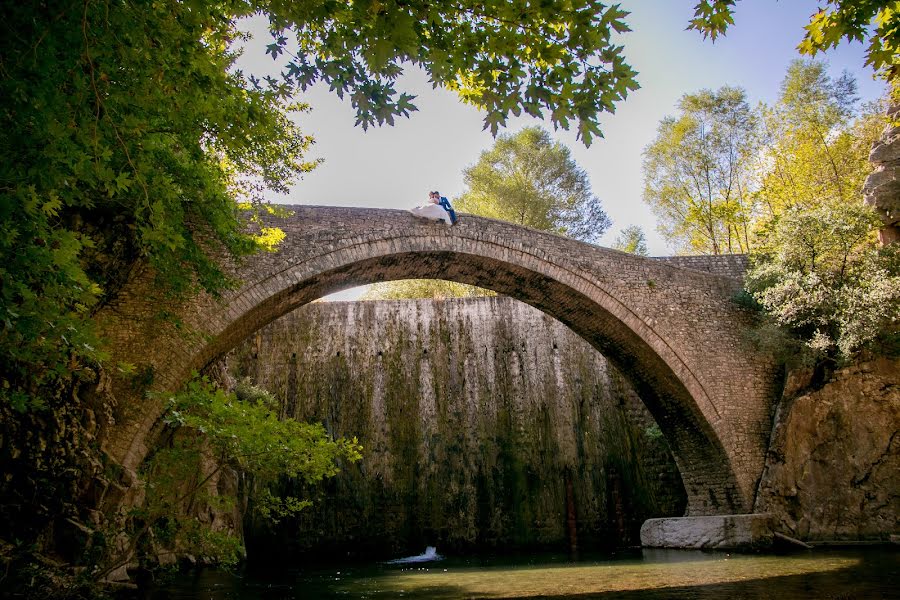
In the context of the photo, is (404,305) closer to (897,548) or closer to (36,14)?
(897,548)

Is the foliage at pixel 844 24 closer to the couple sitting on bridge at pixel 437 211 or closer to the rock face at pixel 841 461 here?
the couple sitting on bridge at pixel 437 211

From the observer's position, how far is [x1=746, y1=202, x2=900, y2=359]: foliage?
979cm

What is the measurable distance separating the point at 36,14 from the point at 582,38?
2502 mm

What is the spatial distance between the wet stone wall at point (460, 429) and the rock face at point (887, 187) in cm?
626

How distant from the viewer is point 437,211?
9.92 metres

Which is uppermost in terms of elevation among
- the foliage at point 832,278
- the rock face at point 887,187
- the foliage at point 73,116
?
the rock face at point 887,187

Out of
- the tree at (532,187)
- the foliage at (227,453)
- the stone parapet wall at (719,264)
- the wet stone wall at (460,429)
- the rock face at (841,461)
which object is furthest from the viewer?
the tree at (532,187)

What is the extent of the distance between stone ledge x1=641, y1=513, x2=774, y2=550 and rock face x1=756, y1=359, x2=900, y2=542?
1.06 metres

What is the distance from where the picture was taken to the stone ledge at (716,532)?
921 cm

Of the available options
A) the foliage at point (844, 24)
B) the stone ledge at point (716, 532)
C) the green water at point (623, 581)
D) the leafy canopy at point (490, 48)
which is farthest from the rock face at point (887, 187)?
the leafy canopy at point (490, 48)

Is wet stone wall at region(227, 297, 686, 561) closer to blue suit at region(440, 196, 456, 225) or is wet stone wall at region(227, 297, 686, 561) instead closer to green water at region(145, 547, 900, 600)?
green water at region(145, 547, 900, 600)

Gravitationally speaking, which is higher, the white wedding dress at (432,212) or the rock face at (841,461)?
the white wedding dress at (432,212)

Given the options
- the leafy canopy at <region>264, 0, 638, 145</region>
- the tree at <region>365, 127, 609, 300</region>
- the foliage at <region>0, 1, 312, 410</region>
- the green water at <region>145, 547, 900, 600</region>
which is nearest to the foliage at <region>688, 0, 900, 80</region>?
the leafy canopy at <region>264, 0, 638, 145</region>

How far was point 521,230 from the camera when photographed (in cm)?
1057
